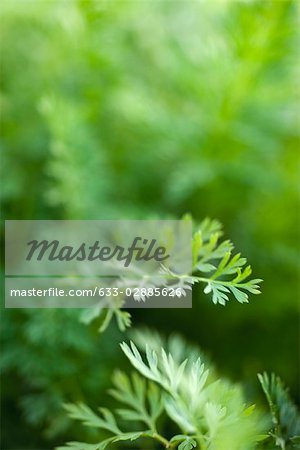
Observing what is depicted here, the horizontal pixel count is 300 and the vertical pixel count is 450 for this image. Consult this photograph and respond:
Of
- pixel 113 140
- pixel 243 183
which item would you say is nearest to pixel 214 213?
pixel 243 183

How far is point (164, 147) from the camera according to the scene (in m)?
0.72

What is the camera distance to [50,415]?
58 centimetres

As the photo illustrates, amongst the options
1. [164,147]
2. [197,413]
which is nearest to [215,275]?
[197,413]

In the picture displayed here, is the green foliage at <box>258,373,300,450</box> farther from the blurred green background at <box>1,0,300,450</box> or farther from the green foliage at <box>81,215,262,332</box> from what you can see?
the blurred green background at <box>1,0,300,450</box>

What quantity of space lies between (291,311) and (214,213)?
14 cm

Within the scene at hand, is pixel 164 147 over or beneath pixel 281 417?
over

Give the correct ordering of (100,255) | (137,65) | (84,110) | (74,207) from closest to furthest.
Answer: (100,255), (74,207), (84,110), (137,65)

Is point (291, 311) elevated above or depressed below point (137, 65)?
below

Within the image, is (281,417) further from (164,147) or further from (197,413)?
(164,147)

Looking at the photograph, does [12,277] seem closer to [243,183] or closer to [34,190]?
[34,190]

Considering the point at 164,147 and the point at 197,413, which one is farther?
the point at 164,147

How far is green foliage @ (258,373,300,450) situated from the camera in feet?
1.07

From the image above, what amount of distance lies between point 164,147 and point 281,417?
16.8 inches

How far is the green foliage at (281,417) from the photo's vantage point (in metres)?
0.33
